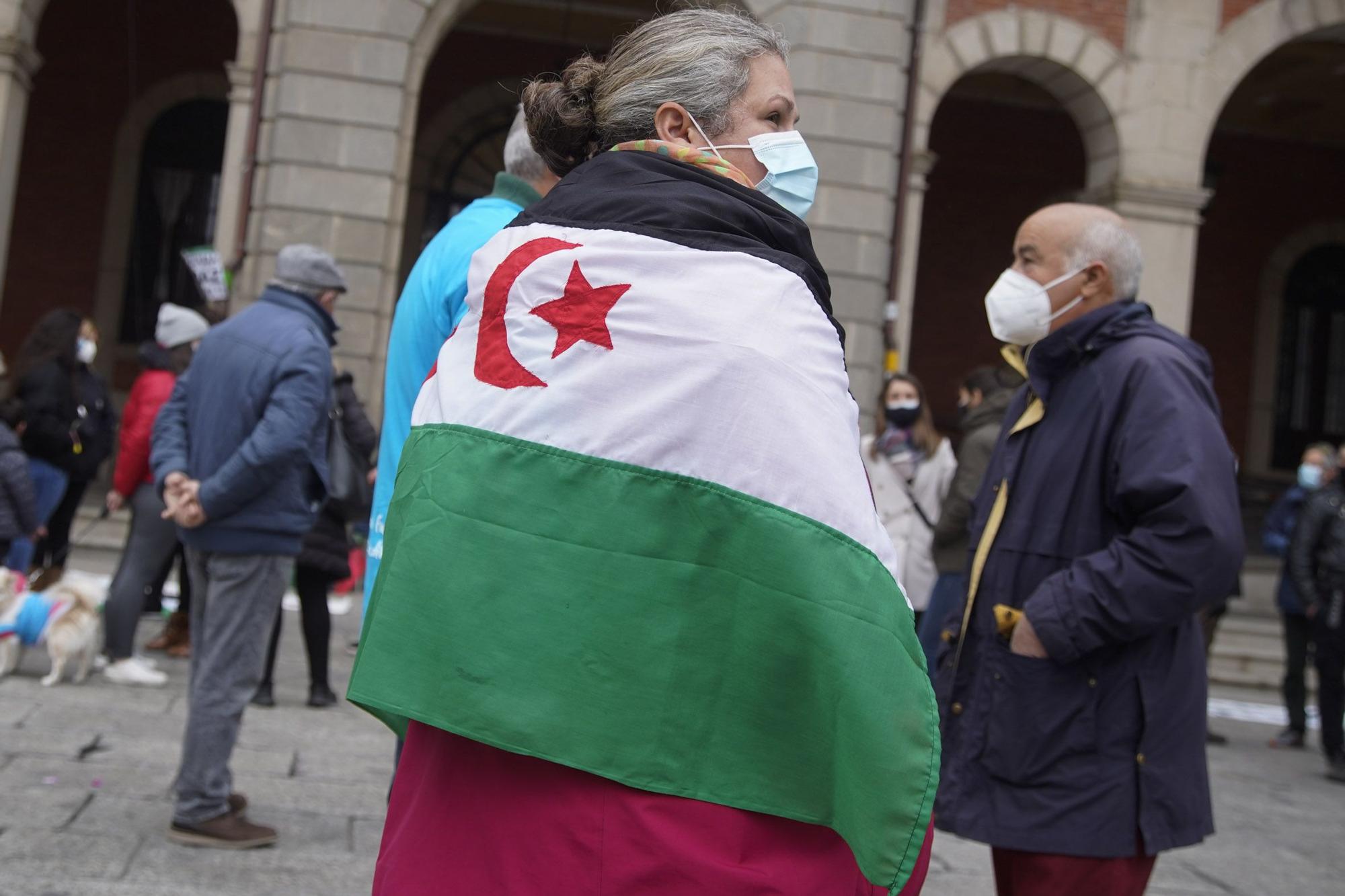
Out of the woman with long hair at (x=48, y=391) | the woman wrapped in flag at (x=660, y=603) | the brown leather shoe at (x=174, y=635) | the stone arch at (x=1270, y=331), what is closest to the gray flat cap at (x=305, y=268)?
the woman wrapped in flag at (x=660, y=603)

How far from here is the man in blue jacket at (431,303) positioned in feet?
9.67

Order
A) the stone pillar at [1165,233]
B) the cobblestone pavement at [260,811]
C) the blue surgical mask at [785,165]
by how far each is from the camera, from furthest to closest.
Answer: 1. the stone pillar at [1165,233]
2. the cobblestone pavement at [260,811]
3. the blue surgical mask at [785,165]

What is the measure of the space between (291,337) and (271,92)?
831 cm

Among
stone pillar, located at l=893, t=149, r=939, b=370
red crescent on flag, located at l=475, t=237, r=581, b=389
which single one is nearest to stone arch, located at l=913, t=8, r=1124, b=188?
stone pillar, located at l=893, t=149, r=939, b=370

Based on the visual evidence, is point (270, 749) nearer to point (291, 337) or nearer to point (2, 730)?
point (2, 730)

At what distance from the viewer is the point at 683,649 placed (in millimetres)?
1405

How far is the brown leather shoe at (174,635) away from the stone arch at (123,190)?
30.2 ft

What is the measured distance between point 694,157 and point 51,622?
586 centimetres

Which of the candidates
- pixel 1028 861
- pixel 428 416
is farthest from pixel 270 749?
pixel 428 416

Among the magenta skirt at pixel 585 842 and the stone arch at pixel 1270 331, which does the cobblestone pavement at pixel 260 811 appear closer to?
the magenta skirt at pixel 585 842

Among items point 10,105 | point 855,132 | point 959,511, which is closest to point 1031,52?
point 855,132

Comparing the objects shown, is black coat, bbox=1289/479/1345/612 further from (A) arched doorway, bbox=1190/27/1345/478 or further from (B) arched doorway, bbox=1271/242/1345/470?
(B) arched doorway, bbox=1271/242/1345/470

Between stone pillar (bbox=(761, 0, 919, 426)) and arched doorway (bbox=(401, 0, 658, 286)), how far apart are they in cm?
468

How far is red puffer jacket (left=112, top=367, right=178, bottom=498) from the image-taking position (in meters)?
7.20
